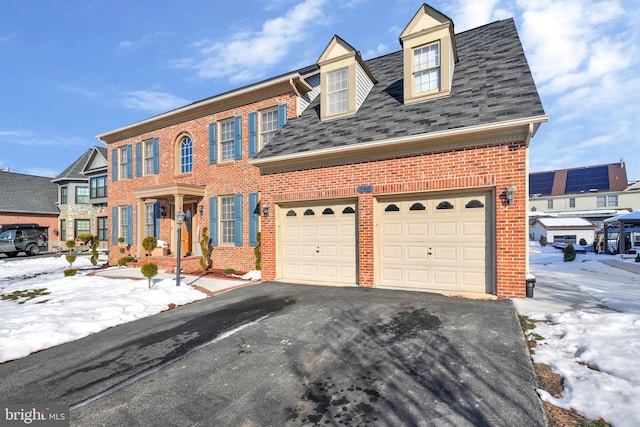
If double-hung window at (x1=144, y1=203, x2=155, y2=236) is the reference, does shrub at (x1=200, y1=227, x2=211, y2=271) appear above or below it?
below

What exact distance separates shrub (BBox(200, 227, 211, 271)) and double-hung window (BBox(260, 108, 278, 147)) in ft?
15.3

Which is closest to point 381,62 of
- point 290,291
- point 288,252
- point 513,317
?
point 288,252

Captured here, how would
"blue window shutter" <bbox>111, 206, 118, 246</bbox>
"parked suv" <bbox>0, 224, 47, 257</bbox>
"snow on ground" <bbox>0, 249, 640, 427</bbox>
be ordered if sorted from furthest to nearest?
"parked suv" <bbox>0, 224, 47, 257</bbox> < "blue window shutter" <bbox>111, 206, 118, 246</bbox> < "snow on ground" <bbox>0, 249, 640, 427</bbox>

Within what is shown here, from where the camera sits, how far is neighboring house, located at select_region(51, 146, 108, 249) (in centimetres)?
2436

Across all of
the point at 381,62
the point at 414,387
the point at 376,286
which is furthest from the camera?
the point at 381,62

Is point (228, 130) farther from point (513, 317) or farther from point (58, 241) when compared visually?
point (58, 241)

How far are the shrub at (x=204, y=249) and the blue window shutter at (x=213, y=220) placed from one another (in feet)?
0.68

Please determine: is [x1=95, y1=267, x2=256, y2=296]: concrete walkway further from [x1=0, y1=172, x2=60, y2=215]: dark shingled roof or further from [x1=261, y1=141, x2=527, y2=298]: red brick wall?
[x1=0, y1=172, x2=60, y2=215]: dark shingled roof

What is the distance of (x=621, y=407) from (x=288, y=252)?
8000 mm

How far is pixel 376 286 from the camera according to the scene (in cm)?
816

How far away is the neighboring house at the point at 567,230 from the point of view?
106 ft

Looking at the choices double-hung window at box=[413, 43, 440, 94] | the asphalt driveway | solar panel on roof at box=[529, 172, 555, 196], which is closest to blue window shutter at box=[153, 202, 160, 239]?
the asphalt driveway

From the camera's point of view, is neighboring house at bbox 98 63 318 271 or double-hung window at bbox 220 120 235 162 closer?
neighboring house at bbox 98 63 318 271

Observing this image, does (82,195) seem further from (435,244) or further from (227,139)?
(435,244)
